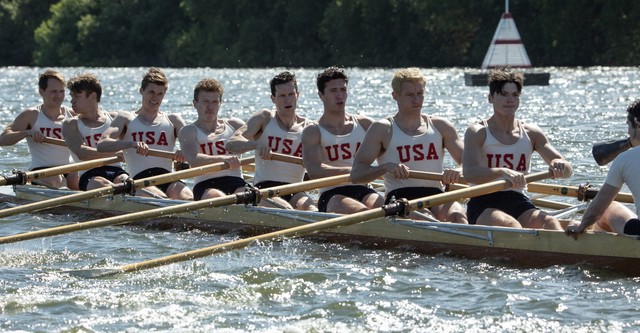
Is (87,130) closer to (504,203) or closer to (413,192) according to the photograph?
(413,192)

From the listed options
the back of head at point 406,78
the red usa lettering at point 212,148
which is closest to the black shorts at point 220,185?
the red usa lettering at point 212,148

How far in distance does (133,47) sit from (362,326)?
6648 centimetres

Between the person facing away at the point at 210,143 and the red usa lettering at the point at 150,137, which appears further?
the red usa lettering at the point at 150,137

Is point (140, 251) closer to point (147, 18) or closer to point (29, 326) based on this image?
point (29, 326)

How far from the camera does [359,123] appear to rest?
34.6 ft

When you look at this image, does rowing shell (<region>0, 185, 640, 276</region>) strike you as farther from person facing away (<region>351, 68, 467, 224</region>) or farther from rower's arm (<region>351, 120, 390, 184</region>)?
rower's arm (<region>351, 120, 390, 184</region>)

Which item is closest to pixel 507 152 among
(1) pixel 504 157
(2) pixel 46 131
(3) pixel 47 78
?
(1) pixel 504 157

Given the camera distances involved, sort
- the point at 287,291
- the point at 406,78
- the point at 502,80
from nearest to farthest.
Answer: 1. the point at 287,291
2. the point at 502,80
3. the point at 406,78

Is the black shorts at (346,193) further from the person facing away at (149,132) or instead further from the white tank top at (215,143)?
the person facing away at (149,132)

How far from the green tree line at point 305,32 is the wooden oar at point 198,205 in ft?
137

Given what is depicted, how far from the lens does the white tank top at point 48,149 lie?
41.1ft

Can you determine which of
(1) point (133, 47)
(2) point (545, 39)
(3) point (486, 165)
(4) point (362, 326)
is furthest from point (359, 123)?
(1) point (133, 47)

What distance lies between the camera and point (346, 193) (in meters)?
10.2

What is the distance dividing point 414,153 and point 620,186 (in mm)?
2147
